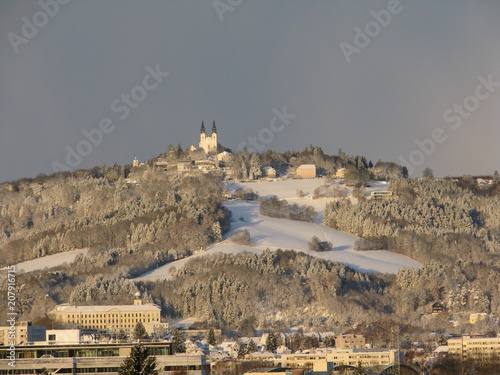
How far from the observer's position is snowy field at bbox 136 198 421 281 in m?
177

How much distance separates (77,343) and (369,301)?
80243 millimetres

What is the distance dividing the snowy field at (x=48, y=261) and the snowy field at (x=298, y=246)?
38.1ft

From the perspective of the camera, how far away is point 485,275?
Result: 172m

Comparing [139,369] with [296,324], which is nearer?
[139,369]

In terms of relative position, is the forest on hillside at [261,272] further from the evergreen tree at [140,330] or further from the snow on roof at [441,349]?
the snow on roof at [441,349]

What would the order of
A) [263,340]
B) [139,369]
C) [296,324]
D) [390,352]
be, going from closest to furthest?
[139,369] → [390,352] → [263,340] → [296,324]

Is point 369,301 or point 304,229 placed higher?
point 304,229

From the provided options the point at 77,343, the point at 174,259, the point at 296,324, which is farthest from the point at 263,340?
the point at 77,343

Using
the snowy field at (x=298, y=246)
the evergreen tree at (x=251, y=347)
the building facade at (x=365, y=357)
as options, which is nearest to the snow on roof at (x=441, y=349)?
the building facade at (x=365, y=357)

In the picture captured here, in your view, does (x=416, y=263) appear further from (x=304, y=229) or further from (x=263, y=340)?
(x=263, y=340)

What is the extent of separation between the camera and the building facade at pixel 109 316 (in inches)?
6127

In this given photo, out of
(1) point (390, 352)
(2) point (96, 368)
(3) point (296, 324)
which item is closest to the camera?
(2) point (96, 368)

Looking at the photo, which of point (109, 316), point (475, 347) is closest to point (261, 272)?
point (109, 316)

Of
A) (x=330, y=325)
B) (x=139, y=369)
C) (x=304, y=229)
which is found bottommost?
(x=139, y=369)
